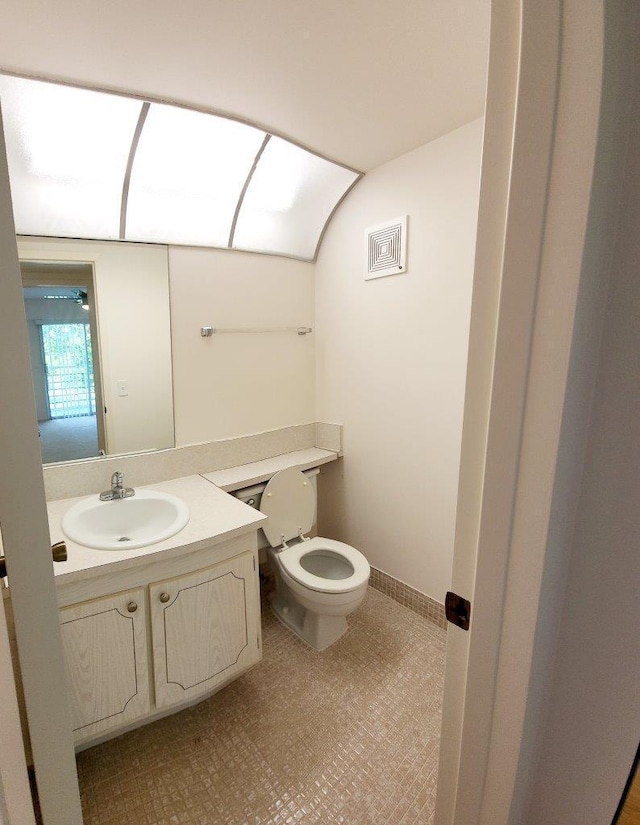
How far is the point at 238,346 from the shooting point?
2061 millimetres

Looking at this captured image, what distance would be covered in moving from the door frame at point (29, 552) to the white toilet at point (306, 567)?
3.67ft

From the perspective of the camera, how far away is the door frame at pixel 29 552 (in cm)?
54

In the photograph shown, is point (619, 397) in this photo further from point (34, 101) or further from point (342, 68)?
point (34, 101)

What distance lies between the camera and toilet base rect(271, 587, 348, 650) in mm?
1831

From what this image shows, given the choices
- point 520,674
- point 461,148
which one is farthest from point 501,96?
point 461,148

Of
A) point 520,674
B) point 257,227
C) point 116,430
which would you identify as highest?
point 257,227

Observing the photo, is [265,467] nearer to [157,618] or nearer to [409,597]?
[157,618]

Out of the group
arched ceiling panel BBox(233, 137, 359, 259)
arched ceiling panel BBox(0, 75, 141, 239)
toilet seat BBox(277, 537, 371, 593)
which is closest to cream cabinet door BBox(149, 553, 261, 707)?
toilet seat BBox(277, 537, 371, 593)

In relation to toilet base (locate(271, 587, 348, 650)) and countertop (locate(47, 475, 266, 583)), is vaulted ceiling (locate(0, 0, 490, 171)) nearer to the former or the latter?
countertop (locate(47, 475, 266, 583))

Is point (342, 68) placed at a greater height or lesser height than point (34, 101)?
greater

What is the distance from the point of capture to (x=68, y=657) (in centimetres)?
113

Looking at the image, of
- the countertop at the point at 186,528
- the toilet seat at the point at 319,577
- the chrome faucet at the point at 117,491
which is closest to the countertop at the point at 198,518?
the countertop at the point at 186,528

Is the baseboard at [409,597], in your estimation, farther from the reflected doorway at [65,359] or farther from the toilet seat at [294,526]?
the reflected doorway at [65,359]

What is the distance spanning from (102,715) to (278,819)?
64 centimetres
